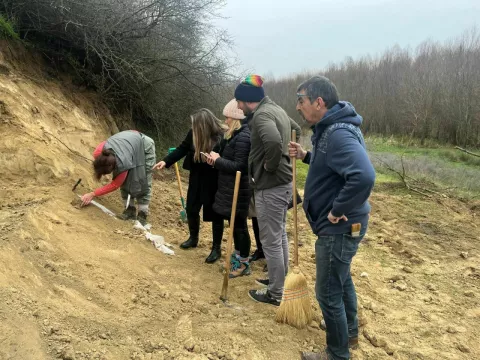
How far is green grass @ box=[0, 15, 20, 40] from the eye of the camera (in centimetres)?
573

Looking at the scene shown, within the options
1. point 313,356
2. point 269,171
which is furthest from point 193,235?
point 313,356

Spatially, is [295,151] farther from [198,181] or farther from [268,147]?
[198,181]

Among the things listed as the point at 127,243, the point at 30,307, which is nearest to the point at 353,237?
the point at 30,307

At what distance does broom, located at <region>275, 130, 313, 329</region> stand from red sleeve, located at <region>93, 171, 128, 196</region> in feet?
6.87

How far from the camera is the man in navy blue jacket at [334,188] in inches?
90.2

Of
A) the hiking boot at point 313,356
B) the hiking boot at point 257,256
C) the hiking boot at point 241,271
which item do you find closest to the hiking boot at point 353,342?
the hiking boot at point 313,356

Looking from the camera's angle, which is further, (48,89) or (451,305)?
(48,89)

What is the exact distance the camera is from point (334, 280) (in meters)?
2.57

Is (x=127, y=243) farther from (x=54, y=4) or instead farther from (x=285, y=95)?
(x=285, y=95)

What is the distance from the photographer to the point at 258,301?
12.0ft

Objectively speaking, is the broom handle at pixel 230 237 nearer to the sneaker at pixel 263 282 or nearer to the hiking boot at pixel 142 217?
the sneaker at pixel 263 282

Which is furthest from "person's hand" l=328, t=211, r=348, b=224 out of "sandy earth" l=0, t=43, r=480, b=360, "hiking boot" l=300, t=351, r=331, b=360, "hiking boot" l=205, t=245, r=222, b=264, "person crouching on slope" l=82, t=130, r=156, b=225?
"person crouching on slope" l=82, t=130, r=156, b=225

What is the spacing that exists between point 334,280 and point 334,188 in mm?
604

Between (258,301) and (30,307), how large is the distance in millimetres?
1892
